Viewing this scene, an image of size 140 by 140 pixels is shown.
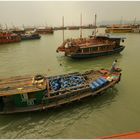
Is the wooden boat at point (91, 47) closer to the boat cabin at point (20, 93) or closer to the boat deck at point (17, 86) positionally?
the boat deck at point (17, 86)

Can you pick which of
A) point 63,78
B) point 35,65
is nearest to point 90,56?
point 35,65

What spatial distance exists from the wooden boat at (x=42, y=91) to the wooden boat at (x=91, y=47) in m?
10.2

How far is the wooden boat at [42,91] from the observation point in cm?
1063

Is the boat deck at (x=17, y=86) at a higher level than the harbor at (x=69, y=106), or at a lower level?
higher

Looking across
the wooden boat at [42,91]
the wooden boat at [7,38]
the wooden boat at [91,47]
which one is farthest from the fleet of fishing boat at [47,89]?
the wooden boat at [7,38]

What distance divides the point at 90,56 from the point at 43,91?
559 inches

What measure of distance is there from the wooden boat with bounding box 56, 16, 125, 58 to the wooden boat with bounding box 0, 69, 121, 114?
10.2 metres

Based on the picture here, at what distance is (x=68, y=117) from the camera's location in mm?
11000

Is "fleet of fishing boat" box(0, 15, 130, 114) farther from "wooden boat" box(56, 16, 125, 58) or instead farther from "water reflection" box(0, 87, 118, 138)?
"wooden boat" box(56, 16, 125, 58)

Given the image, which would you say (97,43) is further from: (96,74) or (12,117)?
(12,117)

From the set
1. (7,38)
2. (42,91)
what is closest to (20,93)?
(42,91)

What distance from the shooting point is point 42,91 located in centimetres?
1088

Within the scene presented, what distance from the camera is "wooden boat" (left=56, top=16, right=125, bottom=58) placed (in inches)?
915

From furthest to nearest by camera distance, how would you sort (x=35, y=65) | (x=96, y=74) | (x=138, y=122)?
(x=35, y=65), (x=96, y=74), (x=138, y=122)
